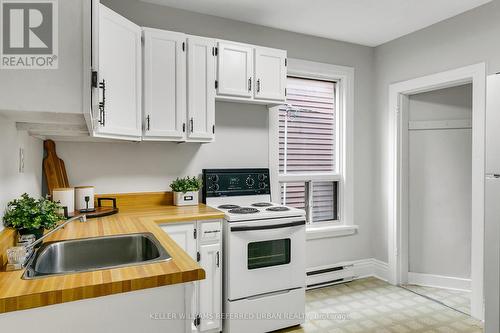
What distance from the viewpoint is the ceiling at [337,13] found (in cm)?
276

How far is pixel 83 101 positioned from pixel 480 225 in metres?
3.07

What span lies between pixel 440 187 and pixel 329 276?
1.56 m

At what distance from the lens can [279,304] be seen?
255cm

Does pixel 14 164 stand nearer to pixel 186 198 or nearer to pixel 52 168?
pixel 52 168

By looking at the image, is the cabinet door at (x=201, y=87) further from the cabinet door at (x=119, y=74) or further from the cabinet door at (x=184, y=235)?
the cabinet door at (x=184, y=235)

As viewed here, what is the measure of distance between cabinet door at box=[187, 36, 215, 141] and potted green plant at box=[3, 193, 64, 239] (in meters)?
1.30

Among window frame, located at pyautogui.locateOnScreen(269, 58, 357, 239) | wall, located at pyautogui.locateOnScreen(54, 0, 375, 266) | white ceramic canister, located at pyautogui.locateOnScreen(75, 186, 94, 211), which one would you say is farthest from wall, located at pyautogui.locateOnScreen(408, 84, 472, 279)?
white ceramic canister, located at pyautogui.locateOnScreen(75, 186, 94, 211)

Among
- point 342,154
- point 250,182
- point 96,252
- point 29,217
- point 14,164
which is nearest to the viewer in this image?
point 29,217

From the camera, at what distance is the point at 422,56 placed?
3.29 m

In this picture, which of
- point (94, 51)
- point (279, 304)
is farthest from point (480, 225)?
point (94, 51)

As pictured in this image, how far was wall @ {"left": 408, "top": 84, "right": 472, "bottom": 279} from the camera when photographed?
11.3 feet

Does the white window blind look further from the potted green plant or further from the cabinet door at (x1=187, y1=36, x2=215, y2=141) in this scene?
the potted green plant

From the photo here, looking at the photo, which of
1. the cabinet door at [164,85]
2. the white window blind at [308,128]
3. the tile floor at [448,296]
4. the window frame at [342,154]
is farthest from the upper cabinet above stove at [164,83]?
the tile floor at [448,296]

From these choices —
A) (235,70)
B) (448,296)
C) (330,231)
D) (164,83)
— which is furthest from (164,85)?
(448,296)
